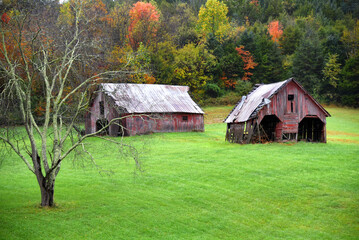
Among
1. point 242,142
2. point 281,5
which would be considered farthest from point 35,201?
point 281,5

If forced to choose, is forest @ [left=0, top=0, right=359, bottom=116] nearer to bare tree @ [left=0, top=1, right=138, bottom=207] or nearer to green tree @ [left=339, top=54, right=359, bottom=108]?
green tree @ [left=339, top=54, right=359, bottom=108]

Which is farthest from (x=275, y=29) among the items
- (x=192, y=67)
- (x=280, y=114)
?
(x=280, y=114)

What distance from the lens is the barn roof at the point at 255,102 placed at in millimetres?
34156

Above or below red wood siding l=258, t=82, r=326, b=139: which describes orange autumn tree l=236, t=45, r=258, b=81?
above

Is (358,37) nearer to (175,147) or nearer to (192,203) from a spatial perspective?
(175,147)

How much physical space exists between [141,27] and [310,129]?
137ft

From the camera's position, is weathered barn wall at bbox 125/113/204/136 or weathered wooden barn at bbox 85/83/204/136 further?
weathered wooden barn at bbox 85/83/204/136

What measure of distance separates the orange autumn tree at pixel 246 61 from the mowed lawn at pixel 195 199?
1964 inches

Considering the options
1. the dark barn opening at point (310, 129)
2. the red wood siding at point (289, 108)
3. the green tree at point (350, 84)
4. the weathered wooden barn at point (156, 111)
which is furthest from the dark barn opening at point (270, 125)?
the green tree at point (350, 84)

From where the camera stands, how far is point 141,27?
70.8 metres

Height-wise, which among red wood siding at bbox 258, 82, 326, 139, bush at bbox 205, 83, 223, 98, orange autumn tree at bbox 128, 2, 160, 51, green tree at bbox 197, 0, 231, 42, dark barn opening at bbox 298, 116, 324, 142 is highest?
green tree at bbox 197, 0, 231, 42

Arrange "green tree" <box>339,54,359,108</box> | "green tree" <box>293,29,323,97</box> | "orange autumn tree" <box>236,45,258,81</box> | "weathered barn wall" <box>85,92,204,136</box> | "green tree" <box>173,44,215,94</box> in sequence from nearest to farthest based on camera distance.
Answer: "weathered barn wall" <box>85,92,204,136</box>, "green tree" <box>173,44,215,94</box>, "green tree" <box>339,54,359,108</box>, "green tree" <box>293,29,323,97</box>, "orange autumn tree" <box>236,45,258,81</box>

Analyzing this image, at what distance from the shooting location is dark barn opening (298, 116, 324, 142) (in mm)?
37053

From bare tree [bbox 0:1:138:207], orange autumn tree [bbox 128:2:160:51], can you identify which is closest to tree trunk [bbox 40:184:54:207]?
bare tree [bbox 0:1:138:207]
